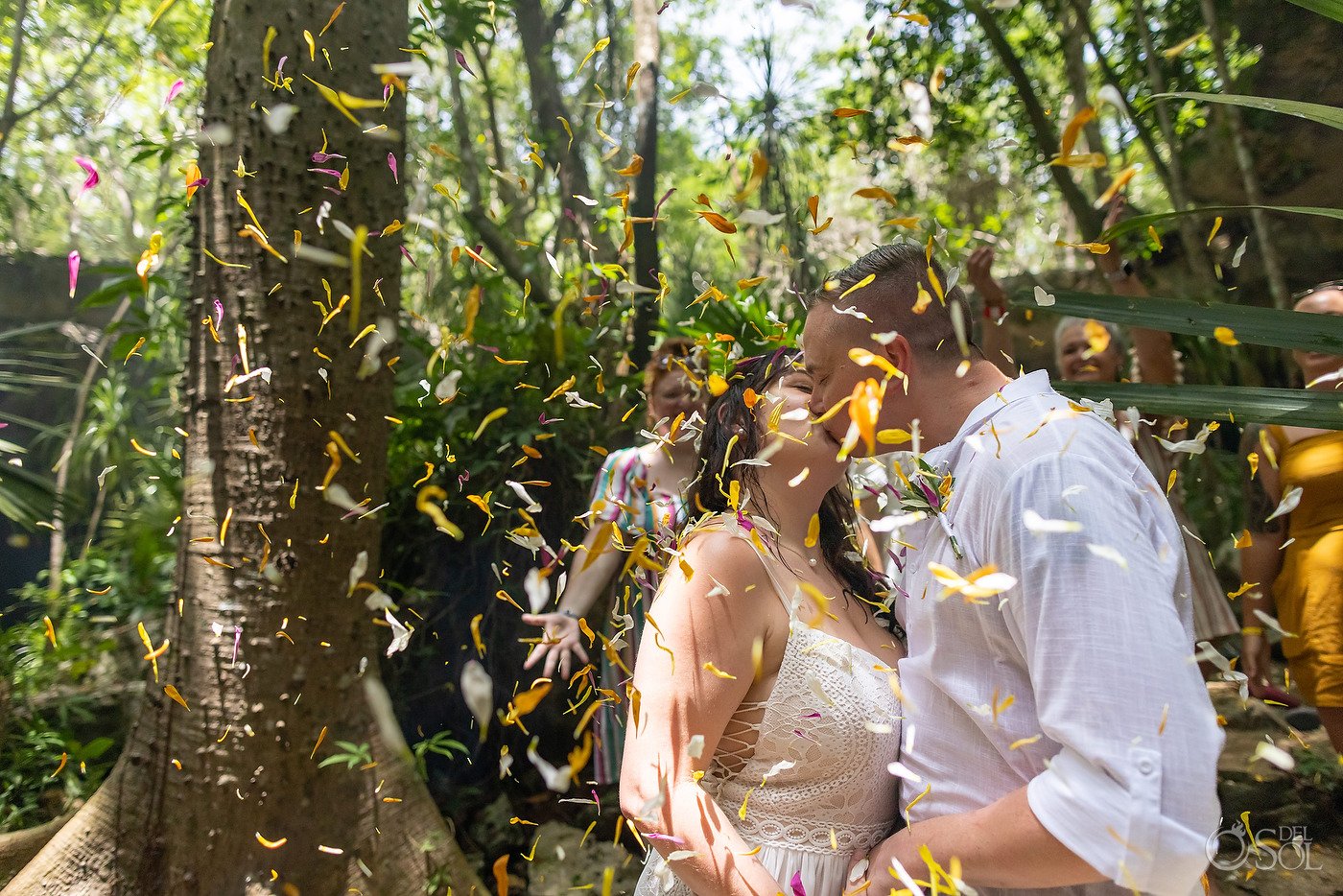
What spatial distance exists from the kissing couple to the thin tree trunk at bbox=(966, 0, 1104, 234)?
14.5 inches

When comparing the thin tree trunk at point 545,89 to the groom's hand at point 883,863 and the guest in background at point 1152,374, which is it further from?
the groom's hand at point 883,863

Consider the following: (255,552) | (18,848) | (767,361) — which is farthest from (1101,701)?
(18,848)

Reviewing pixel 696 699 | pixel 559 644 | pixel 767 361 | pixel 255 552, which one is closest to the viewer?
pixel 696 699

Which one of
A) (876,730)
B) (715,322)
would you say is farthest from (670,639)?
(715,322)

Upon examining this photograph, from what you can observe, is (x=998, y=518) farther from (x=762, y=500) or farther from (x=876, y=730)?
(x=762, y=500)

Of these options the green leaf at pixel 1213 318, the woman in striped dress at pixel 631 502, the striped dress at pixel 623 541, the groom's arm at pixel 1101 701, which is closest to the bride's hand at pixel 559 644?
the woman in striped dress at pixel 631 502

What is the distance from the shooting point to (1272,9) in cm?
621

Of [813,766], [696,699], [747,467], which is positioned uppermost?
[747,467]

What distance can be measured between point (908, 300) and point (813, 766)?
0.68 metres

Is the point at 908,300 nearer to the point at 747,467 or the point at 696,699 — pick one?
the point at 747,467

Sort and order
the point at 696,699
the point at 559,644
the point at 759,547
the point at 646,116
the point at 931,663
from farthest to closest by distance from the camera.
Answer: the point at 646,116 < the point at 559,644 < the point at 759,547 < the point at 696,699 < the point at 931,663

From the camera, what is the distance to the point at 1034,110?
10.4 ft

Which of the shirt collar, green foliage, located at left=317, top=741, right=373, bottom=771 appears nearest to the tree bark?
green foliage, located at left=317, top=741, right=373, bottom=771

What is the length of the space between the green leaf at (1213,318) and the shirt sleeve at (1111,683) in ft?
0.68
